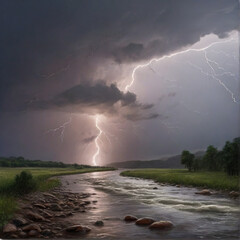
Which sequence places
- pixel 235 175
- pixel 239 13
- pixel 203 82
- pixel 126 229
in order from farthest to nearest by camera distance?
pixel 235 175, pixel 203 82, pixel 239 13, pixel 126 229

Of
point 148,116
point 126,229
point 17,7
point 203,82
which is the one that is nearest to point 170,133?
point 148,116

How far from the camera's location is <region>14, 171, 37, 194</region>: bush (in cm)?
1839

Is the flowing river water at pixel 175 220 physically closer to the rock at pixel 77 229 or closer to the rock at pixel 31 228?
the rock at pixel 77 229

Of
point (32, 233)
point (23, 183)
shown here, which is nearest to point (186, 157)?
point (23, 183)

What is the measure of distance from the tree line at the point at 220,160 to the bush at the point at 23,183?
12.9m

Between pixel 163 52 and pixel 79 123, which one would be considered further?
pixel 79 123

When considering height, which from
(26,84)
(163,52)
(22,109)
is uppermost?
(163,52)

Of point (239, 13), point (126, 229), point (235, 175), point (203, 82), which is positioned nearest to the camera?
point (126, 229)

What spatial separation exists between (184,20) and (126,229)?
9.59 m

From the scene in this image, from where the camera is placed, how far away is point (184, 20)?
49.4 feet

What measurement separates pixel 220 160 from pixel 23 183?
81.6 ft

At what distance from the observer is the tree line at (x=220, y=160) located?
1239 inches

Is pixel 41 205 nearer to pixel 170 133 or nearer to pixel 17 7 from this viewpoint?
pixel 170 133

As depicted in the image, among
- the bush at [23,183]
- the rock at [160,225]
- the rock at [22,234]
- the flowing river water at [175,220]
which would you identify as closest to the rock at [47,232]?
the rock at [22,234]
